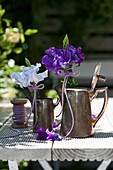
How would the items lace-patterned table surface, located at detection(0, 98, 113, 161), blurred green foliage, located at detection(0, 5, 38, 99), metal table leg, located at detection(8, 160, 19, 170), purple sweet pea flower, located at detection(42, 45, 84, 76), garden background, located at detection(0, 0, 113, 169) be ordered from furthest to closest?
1. garden background, located at detection(0, 0, 113, 169)
2. blurred green foliage, located at detection(0, 5, 38, 99)
3. metal table leg, located at detection(8, 160, 19, 170)
4. purple sweet pea flower, located at detection(42, 45, 84, 76)
5. lace-patterned table surface, located at detection(0, 98, 113, 161)

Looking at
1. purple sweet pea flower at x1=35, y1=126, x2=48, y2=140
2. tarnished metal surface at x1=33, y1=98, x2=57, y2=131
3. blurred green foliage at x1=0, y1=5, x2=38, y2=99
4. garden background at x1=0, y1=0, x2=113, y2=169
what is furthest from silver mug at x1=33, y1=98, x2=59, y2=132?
garden background at x1=0, y1=0, x2=113, y2=169

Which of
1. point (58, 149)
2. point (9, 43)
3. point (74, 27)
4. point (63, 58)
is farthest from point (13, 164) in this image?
point (74, 27)

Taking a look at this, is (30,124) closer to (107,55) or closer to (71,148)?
(71,148)

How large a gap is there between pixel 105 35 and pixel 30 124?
12.0 ft

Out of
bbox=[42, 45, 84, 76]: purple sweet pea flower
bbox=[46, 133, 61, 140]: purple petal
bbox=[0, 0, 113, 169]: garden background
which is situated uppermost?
bbox=[42, 45, 84, 76]: purple sweet pea flower

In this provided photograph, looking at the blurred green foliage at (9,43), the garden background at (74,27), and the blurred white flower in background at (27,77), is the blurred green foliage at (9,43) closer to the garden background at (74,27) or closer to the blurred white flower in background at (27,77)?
the blurred white flower in background at (27,77)

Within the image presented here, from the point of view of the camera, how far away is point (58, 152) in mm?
1105

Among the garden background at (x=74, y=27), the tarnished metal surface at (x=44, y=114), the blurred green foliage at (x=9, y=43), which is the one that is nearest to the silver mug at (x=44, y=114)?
the tarnished metal surface at (x=44, y=114)

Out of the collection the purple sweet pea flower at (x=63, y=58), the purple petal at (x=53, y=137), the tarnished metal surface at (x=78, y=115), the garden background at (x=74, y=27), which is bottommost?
the garden background at (x=74, y=27)

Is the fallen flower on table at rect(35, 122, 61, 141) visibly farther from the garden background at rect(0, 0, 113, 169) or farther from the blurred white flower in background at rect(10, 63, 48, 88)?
the garden background at rect(0, 0, 113, 169)

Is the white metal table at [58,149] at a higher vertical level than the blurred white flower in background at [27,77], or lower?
lower

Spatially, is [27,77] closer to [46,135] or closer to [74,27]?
[46,135]

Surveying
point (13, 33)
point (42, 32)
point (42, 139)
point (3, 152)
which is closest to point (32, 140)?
point (42, 139)

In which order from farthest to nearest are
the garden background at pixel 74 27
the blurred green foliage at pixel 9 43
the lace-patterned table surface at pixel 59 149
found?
the garden background at pixel 74 27
the blurred green foliage at pixel 9 43
the lace-patterned table surface at pixel 59 149
